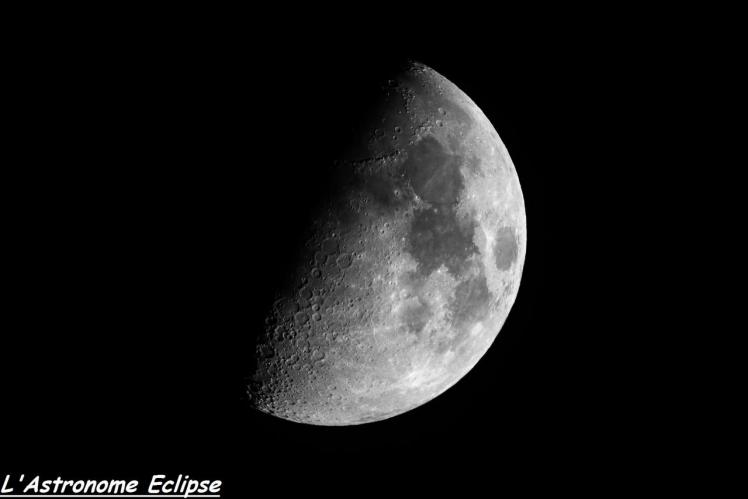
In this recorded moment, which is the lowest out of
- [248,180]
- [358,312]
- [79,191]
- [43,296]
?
[43,296]

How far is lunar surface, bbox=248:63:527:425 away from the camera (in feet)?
10.6

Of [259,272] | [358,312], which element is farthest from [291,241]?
[358,312]

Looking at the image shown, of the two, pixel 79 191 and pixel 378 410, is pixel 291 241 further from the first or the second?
pixel 378 410

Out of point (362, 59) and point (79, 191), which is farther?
point (362, 59)

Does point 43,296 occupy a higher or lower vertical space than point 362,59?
lower

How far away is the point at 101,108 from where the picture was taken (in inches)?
122

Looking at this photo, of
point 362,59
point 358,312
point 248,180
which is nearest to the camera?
point 248,180

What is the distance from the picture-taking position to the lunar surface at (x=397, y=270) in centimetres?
323

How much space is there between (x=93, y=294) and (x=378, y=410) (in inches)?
70.8

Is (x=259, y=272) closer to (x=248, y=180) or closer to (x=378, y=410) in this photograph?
(x=248, y=180)

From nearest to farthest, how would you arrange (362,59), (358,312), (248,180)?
(248,180), (358,312), (362,59)

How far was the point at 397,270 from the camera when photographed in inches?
129

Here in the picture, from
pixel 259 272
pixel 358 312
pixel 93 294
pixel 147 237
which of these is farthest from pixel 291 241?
pixel 93 294

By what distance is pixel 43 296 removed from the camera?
3188mm
